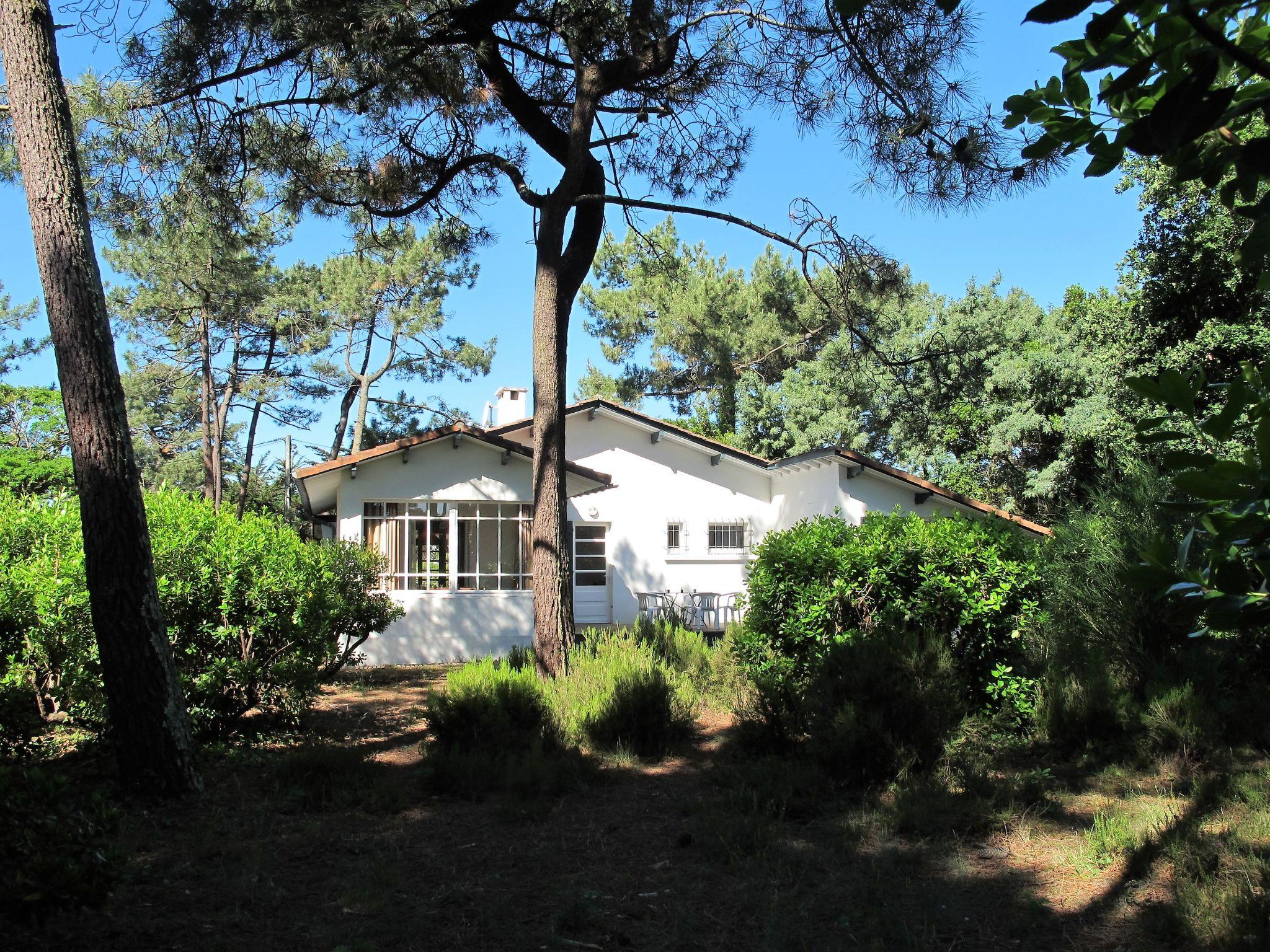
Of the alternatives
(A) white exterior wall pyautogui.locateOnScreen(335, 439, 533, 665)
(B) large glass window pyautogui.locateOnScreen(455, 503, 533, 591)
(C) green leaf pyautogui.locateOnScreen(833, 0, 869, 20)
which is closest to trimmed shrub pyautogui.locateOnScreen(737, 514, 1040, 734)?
(C) green leaf pyautogui.locateOnScreen(833, 0, 869, 20)

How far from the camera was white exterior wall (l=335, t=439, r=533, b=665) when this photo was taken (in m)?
15.1

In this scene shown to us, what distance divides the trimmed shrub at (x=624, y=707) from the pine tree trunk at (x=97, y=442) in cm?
276

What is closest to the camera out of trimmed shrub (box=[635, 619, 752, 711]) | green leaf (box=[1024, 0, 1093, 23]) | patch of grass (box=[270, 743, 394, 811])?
green leaf (box=[1024, 0, 1093, 23])

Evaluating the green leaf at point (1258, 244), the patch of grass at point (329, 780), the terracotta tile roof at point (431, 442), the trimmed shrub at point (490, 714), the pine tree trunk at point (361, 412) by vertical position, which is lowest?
the patch of grass at point (329, 780)

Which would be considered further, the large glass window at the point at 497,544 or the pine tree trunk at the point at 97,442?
the large glass window at the point at 497,544

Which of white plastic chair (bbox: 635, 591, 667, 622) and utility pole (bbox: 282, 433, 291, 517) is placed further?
utility pole (bbox: 282, 433, 291, 517)

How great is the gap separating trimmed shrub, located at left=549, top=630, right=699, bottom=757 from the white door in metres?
11.6

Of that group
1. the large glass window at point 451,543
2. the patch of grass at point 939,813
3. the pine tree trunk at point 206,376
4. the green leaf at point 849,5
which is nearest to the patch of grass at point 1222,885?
the patch of grass at point 939,813

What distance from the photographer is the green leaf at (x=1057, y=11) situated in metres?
1.26

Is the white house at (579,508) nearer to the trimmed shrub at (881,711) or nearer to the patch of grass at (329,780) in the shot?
the trimmed shrub at (881,711)

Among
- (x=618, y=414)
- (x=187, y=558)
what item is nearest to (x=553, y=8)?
(x=187, y=558)

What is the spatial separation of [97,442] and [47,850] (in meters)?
2.99

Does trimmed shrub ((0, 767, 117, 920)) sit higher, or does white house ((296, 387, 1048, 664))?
white house ((296, 387, 1048, 664))

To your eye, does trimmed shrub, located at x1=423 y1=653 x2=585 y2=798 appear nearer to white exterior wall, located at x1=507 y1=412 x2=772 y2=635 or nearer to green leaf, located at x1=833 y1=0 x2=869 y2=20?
green leaf, located at x1=833 y1=0 x2=869 y2=20
